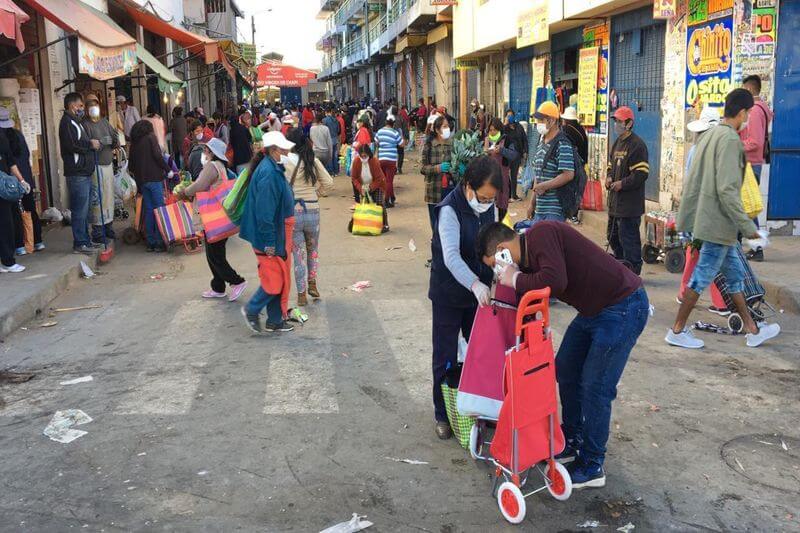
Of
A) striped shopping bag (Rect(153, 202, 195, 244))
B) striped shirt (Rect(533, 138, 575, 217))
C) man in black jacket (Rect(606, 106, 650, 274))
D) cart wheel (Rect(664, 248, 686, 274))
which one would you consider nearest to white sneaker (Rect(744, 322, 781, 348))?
man in black jacket (Rect(606, 106, 650, 274))

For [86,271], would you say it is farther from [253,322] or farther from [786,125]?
[786,125]

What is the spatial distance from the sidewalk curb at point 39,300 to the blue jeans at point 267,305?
228 centimetres

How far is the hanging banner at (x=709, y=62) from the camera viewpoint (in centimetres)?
1097

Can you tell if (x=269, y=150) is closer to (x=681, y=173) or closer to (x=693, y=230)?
(x=693, y=230)

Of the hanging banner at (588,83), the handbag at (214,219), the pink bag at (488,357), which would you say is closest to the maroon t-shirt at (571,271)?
the pink bag at (488,357)

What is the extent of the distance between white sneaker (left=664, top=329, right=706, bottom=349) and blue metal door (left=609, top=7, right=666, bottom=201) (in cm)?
770

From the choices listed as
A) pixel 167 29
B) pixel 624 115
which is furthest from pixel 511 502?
pixel 167 29

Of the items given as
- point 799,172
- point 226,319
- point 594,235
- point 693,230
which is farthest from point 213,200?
point 799,172

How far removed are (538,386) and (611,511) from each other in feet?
2.42

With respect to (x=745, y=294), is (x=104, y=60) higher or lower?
higher

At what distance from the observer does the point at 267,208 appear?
274 inches

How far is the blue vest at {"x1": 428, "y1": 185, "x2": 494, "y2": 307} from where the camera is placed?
15.1 ft

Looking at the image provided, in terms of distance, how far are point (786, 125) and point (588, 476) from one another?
8.11 m

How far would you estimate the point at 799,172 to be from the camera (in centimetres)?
1078
